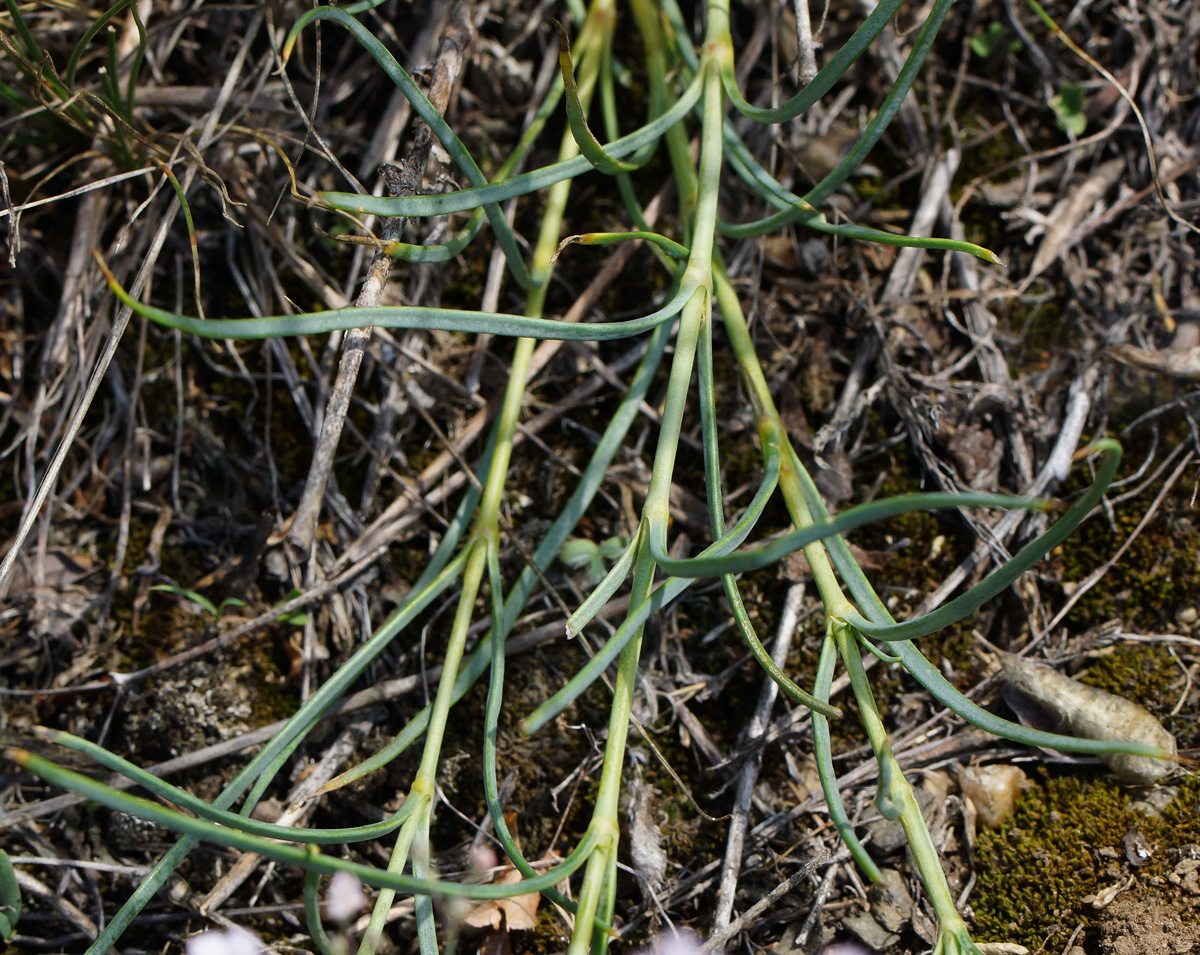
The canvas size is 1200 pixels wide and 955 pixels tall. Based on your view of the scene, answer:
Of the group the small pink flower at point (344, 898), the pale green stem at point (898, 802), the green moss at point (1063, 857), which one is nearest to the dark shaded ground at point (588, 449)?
the green moss at point (1063, 857)

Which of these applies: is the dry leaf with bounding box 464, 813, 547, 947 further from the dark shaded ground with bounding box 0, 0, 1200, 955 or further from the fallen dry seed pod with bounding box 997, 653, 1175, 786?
the fallen dry seed pod with bounding box 997, 653, 1175, 786

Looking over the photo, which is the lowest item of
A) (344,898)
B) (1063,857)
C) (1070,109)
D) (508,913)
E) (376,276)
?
(508,913)

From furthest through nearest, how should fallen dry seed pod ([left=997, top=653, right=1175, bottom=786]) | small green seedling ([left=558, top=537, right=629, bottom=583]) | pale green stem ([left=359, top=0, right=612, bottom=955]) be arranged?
small green seedling ([left=558, top=537, right=629, bottom=583]) < fallen dry seed pod ([left=997, top=653, right=1175, bottom=786]) < pale green stem ([left=359, top=0, right=612, bottom=955])

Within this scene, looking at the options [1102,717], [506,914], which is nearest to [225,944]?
[506,914]

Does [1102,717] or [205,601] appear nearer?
[1102,717]

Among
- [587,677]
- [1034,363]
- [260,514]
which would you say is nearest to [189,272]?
[260,514]

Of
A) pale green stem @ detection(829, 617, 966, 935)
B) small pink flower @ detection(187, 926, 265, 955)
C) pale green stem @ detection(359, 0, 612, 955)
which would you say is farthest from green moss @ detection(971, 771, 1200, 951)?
small pink flower @ detection(187, 926, 265, 955)

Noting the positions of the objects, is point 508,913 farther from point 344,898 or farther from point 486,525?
point 486,525
